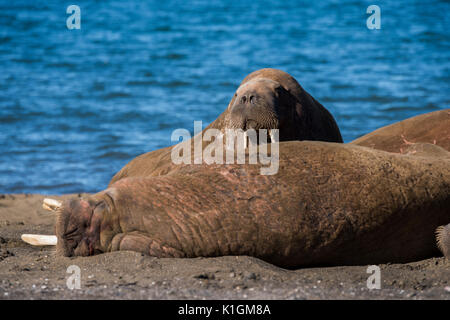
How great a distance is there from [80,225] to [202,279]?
0.89m

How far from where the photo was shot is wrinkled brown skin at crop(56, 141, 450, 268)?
13.6ft

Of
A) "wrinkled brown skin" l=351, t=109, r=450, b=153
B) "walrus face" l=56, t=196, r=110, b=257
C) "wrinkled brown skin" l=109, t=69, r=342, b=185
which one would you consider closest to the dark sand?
"walrus face" l=56, t=196, r=110, b=257

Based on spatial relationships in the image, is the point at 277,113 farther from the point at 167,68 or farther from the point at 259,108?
the point at 167,68

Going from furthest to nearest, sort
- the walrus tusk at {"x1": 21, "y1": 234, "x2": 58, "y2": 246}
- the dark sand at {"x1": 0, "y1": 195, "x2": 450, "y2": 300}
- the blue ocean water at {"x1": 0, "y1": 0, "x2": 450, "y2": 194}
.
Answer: the blue ocean water at {"x1": 0, "y1": 0, "x2": 450, "y2": 194} < the walrus tusk at {"x1": 21, "y1": 234, "x2": 58, "y2": 246} < the dark sand at {"x1": 0, "y1": 195, "x2": 450, "y2": 300}

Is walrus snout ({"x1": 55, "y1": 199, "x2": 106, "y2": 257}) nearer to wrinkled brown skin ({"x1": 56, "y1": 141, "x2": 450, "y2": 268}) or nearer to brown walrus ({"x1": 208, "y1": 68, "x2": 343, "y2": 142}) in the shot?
wrinkled brown skin ({"x1": 56, "y1": 141, "x2": 450, "y2": 268})

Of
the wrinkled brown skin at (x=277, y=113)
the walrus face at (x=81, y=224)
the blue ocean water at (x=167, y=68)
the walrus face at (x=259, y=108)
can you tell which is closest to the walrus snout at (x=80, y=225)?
the walrus face at (x=81, y=224)

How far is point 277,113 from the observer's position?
6.00 m

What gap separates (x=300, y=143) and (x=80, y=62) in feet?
56.4

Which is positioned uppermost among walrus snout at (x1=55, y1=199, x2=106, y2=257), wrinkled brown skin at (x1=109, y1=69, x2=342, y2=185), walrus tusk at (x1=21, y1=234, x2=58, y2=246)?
wrinkled brown skin at (x1=109, y1=69, x2=342, y2=185)

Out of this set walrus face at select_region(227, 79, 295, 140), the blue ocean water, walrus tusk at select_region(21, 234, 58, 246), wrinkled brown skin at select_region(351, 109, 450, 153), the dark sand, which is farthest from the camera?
the blue ocean water

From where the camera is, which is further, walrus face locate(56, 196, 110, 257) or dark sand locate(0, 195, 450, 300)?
walrus face locate(56, 196, 110, 257)

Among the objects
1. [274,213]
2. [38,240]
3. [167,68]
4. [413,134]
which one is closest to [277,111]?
[413,134]

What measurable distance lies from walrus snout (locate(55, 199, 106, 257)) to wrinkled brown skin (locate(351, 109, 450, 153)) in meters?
3.42
